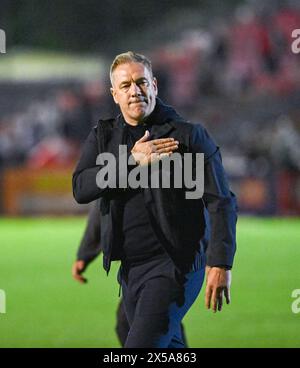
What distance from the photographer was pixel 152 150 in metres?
4.83

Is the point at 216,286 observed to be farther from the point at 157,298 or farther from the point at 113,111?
the point at 113,111

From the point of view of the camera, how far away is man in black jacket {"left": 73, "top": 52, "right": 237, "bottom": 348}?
16.0 ft

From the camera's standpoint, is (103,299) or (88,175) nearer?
(88,175)

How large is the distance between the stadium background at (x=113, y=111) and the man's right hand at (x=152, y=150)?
10.3ft

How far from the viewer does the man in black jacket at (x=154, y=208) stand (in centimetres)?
489

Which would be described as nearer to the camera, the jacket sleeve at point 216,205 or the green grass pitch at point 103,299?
the jacket sleeve at point 216,205

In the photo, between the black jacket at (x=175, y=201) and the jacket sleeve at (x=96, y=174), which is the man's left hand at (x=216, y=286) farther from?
the jacket sleeve at (x=96, y=174)

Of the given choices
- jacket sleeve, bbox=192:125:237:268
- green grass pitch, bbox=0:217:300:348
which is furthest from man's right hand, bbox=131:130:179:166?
green grass pitch, bbox=0:217:300:348

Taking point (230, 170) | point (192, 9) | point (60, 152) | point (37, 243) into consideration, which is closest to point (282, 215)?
point (230, 170)

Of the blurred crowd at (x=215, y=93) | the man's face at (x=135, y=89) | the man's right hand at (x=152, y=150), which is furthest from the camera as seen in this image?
the blurred crowd at (x=215, y=93)

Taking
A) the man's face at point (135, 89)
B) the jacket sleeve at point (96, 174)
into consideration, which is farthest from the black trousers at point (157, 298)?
the man's face at point (135, 89)

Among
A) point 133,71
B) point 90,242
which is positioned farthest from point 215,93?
point 133,71

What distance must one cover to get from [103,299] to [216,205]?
5692mm

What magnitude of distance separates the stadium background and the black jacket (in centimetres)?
A: 282
